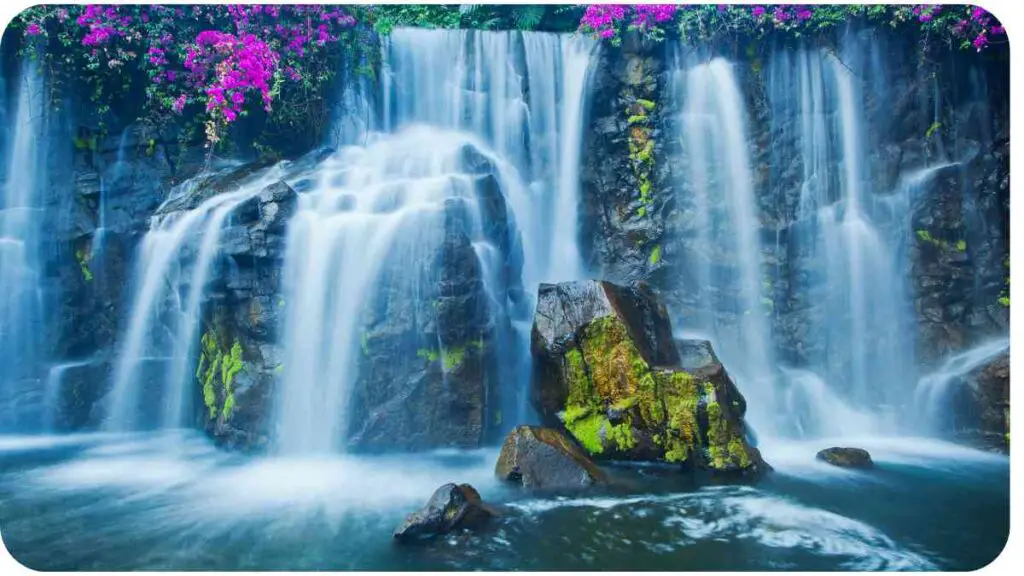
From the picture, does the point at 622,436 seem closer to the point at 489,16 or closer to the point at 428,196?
the point at 428,196

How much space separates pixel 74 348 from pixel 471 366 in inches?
220

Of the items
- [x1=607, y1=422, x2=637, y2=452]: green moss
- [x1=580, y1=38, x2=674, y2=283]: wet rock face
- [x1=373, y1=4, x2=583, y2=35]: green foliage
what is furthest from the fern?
[x1=607, y1=422, x2=637, y2=452]: green moss

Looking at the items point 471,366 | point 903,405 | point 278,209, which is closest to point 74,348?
point 278,209

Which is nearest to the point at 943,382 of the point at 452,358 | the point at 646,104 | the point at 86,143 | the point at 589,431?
the point at 589,431

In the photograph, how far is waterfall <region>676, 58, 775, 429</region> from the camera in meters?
8.27

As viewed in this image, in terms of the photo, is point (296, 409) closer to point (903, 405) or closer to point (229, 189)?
point (229, 189)

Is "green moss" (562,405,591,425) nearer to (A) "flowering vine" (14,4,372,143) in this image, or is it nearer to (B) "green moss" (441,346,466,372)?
(B) "green moss" (441,346,466,372)

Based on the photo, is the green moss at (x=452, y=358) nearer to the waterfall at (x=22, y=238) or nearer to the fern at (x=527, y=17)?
the waterfall at (x=22, y=238)

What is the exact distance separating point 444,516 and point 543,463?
1.25 m

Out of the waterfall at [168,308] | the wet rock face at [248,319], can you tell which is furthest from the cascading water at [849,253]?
the waterfall at [168,308]

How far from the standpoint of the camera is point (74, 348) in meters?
8.10

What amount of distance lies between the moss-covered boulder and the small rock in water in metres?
0.82

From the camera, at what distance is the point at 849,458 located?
5.77 metres

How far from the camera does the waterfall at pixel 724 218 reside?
827 centimetres
